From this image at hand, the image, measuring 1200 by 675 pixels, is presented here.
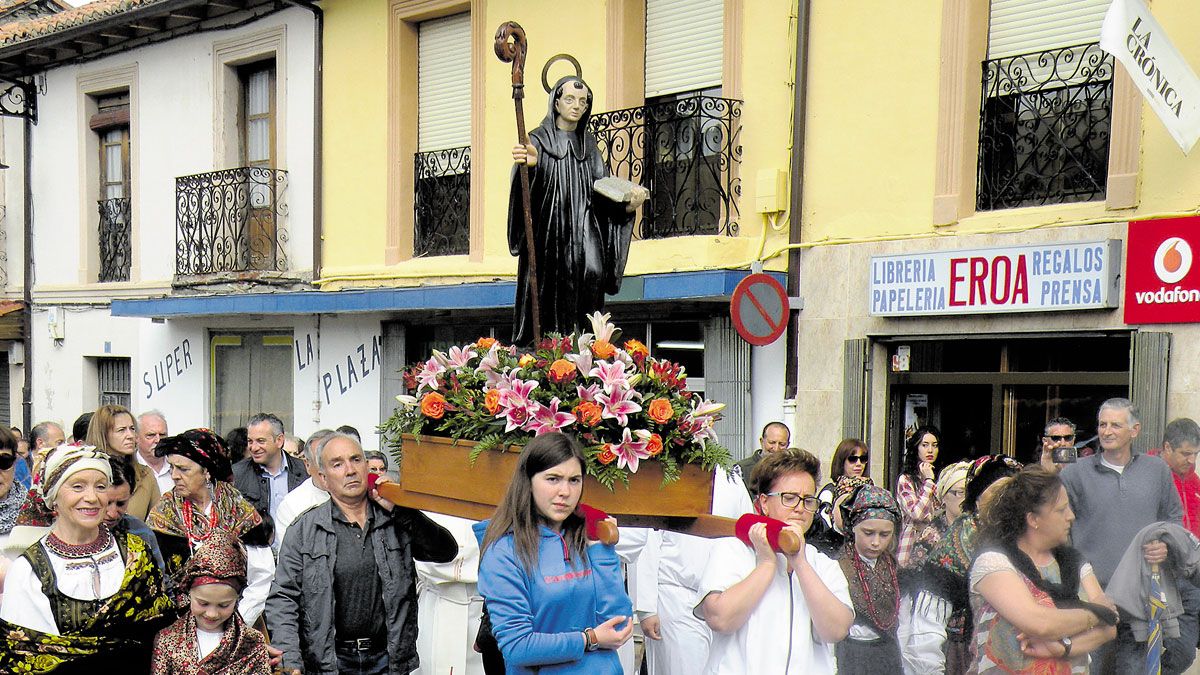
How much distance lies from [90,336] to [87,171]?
92.9 inches

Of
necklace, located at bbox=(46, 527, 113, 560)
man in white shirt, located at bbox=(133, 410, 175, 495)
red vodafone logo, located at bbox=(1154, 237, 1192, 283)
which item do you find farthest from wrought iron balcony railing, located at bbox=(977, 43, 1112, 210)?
necklace, located at bbox=(46, 527, 113, 560)

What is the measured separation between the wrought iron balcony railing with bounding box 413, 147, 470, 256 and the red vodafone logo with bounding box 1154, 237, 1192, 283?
734 centimetres

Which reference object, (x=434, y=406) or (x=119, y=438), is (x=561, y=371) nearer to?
(x=434, y=406)

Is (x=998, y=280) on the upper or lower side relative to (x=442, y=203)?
lower

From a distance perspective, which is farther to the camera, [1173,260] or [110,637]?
[1173,260]

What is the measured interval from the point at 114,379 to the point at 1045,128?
13.5 m

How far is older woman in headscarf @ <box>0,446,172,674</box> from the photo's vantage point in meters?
4.23

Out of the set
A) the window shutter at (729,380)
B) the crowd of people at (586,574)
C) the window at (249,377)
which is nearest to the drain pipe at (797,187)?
the window shutter at (729,380)

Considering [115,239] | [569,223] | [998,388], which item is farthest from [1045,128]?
[115,239]

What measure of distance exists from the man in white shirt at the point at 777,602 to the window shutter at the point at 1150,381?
5.12 meters

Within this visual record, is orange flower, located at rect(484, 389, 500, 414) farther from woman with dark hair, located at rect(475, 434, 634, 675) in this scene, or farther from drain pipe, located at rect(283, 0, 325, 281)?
drain pipe, located at rect(283, 0, 325, 281)

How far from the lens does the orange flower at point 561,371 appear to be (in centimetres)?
398

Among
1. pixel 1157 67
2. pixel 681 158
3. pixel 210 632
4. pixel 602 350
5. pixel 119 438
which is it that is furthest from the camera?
pixel 681 158

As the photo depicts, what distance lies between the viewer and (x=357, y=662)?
15.4 feet
